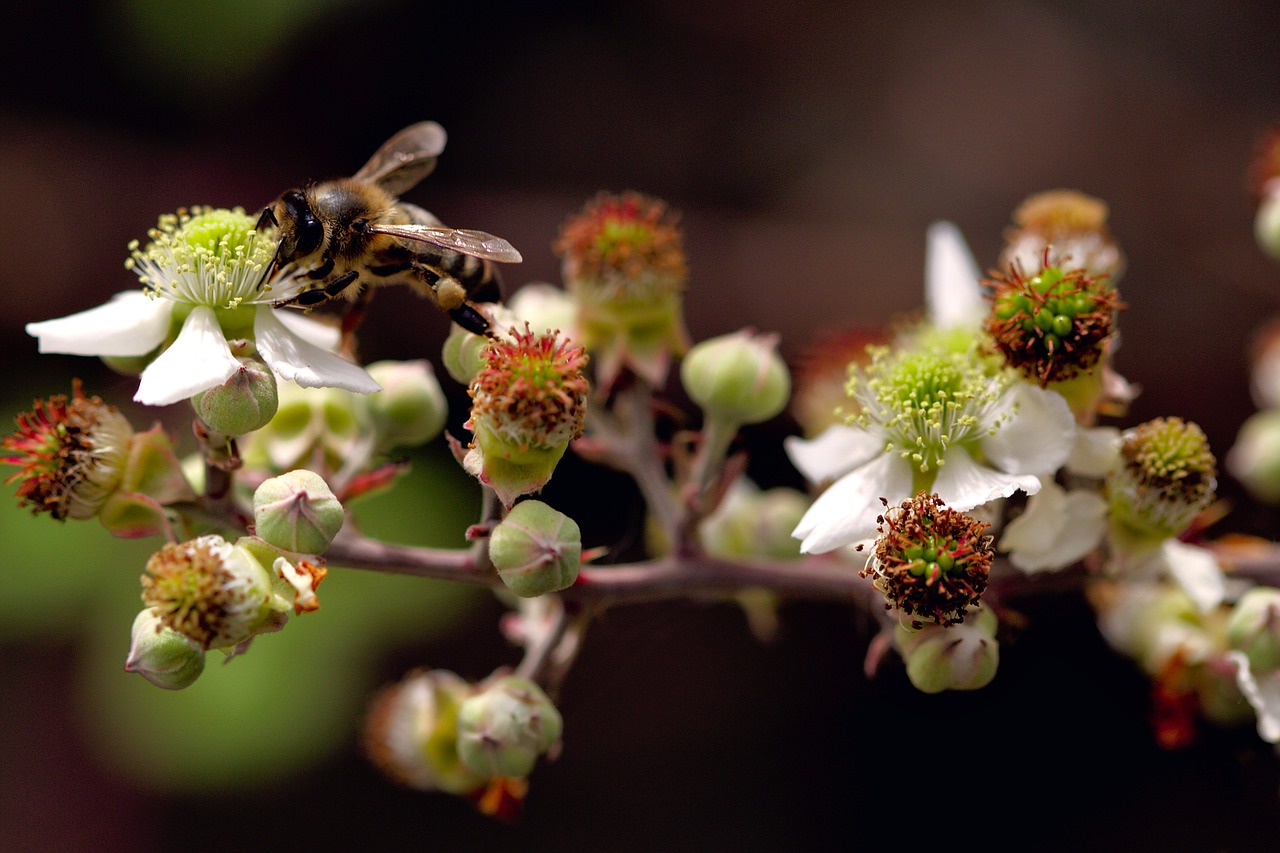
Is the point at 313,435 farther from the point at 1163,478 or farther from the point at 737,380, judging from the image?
the point at 1163,478

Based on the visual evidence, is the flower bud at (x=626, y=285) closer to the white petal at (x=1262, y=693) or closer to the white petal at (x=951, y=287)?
the white petal at (x=951, y=287)

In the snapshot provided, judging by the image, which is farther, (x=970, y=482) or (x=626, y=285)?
(x=626, y=285)

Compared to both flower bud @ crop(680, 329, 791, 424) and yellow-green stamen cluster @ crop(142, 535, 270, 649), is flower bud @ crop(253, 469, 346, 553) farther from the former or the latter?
flower bud @ crop(680, 329, 791, 424)

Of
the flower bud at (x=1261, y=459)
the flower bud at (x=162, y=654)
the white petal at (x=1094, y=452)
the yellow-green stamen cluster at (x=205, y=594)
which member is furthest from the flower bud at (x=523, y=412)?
the flower bud at (x=1261, y=459)

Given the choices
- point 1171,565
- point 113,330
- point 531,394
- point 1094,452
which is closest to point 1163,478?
point 1094,452

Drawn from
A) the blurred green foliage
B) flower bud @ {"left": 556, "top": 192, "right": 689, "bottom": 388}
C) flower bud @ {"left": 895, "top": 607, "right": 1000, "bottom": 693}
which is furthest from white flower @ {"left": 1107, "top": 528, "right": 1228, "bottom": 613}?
the blurred green foliage
